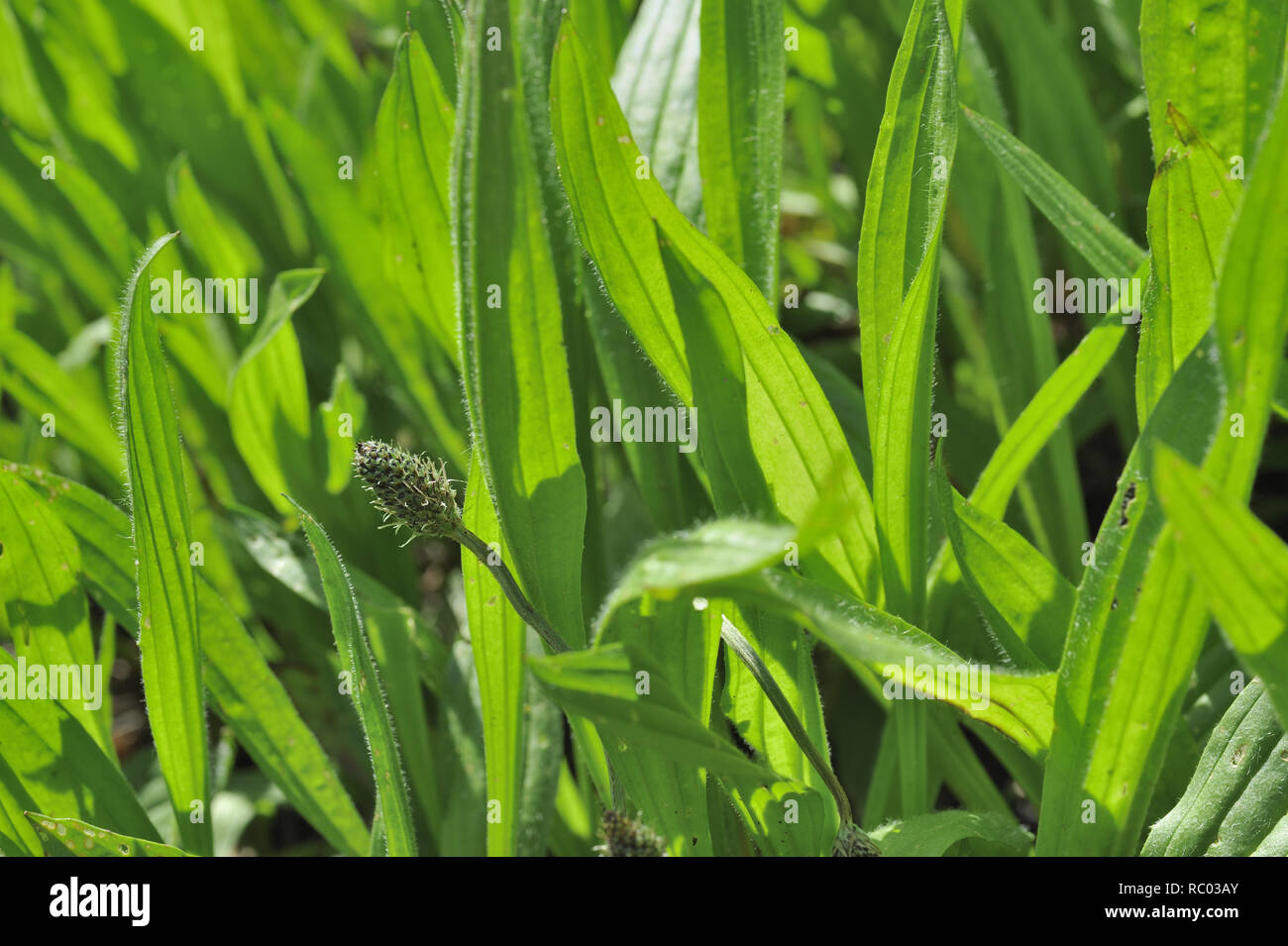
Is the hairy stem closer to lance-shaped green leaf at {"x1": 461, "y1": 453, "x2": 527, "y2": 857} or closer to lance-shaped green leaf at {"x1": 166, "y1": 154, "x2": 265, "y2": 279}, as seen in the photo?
lance-shaped green leaf at {"x1": 461, "y1": 453, "x2": 527, "y2": 857}

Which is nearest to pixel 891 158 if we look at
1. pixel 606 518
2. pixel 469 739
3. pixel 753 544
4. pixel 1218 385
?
pixel 1218 385

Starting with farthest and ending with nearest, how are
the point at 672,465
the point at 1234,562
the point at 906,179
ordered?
the point at 672,465 → the point at 906,179 → the point at 1234,562

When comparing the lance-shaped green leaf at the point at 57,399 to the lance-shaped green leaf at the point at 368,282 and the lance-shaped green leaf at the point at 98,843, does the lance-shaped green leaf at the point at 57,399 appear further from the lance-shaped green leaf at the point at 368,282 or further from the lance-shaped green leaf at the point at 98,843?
the lance-shaped green leaf at the point at 98,843

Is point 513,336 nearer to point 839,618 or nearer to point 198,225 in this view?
point 839,618

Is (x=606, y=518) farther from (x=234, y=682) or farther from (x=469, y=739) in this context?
(x=234, y=682)

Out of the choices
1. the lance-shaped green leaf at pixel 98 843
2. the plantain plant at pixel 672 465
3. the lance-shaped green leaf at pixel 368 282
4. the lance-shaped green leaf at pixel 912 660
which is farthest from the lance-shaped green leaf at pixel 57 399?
the lance-shaped green leaf at pixel 912 660

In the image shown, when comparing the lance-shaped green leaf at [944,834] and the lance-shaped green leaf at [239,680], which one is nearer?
the lance-shaped green leaf at [944,834]

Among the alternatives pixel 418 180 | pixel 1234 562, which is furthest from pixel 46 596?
pixel 1234 562
